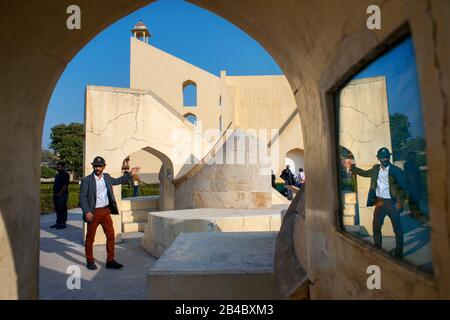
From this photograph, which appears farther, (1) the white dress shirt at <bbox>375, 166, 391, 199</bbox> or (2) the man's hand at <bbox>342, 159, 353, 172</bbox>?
(2) the man's hand at <bbox>342, 159, 353, 172</bbox>

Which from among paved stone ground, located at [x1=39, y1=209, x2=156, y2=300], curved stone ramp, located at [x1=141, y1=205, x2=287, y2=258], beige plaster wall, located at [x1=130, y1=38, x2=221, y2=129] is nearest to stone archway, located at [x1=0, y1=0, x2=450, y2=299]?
paved stone ground, located at [x1=39, y1=209, x2=156, y2=300]

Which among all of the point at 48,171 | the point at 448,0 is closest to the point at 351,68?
the point at 448,0

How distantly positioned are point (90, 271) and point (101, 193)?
138cm

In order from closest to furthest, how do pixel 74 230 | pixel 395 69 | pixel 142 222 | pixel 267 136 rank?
pixel 395 69
pixel 74 230
pixel 142 222
pixel 267 136

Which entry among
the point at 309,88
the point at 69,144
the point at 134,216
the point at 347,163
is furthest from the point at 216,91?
the point at 69,144

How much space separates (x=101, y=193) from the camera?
5254 millimetres

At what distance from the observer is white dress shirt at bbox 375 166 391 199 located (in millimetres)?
1649

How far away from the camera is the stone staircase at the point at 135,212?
9.94 meters

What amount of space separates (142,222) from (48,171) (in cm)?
3178

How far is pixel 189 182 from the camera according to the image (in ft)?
27.5

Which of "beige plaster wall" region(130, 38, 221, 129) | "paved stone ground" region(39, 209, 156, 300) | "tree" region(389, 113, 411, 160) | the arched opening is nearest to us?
"tree" region(389, 113, 411, 160)

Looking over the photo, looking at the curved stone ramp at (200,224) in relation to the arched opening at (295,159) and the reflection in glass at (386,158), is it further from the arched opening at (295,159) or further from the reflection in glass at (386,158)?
the arched opening at (295,159)

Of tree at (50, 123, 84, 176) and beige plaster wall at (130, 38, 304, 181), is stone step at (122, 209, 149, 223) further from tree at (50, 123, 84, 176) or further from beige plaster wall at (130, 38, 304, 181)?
tree at (50, 123, 84, 176)
